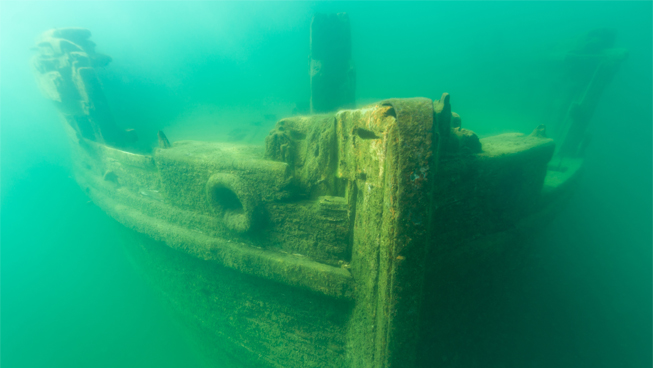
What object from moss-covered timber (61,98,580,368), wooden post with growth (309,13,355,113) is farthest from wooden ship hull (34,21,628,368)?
wooden post with growth (309,13,355,113)

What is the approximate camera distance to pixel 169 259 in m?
4.19

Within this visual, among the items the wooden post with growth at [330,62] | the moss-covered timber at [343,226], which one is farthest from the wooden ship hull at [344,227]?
the wooden post with growth at [330,62]

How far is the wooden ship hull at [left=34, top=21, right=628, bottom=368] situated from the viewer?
1628 millimetres

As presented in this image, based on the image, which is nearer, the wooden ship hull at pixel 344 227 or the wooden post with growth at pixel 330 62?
the wooden ship hull at pixel 344 227

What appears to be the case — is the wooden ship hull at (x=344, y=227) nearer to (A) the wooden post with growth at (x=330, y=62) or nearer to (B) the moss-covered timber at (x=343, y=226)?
(B) the moss-covered timber at (x=343, y=226)

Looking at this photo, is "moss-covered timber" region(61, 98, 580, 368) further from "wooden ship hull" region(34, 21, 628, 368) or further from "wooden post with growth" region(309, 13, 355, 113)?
"wooden post with growth" region(309, 13, 355, 113)

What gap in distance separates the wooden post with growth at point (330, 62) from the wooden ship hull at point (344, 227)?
10.7 ft

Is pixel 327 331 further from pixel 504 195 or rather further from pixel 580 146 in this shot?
pixel 580 146

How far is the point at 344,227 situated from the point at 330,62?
514cm

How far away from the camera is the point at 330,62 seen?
19.9ft

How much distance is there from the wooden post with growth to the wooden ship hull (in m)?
3.26

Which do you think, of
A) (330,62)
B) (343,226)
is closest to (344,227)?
(343,226)

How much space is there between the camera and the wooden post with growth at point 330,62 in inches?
230

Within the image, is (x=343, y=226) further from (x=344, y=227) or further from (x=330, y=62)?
(x=330, y=62)
